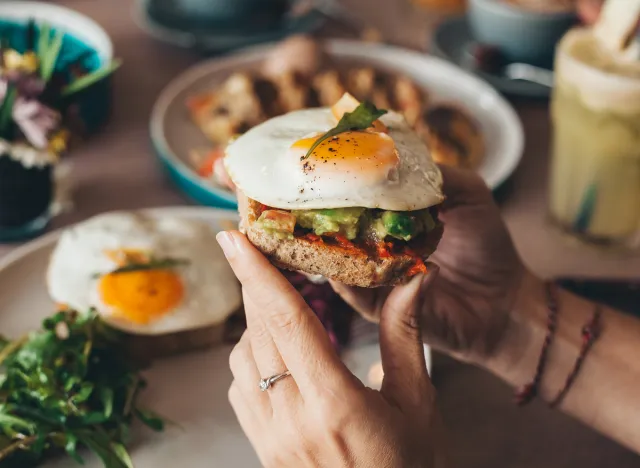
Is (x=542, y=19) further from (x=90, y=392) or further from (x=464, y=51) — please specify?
(x=90, y=392)

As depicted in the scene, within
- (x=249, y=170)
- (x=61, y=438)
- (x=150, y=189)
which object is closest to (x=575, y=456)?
(x=249, y=170)

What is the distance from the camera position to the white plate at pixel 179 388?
1.50m

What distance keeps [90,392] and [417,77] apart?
201 centimetres

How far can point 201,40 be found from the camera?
2.99m

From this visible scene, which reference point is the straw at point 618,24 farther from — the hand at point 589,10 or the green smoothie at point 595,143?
the hand at point 589,10

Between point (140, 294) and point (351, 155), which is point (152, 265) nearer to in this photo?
point (140, 294)

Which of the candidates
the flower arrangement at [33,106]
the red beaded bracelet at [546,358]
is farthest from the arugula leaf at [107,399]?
the red beaded bracelet at [546,358]

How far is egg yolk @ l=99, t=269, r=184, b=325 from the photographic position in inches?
66.2

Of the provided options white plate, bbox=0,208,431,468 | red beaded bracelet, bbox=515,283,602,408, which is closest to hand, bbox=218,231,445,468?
white plate, bbox=0,208,431,468

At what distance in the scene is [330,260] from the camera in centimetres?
127

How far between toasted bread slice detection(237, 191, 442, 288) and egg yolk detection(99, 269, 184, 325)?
513 millimetres

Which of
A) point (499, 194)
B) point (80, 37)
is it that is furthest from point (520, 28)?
point (80, 37)

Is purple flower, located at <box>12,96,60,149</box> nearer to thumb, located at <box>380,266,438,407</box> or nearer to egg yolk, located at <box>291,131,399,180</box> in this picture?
egg yolk, located at <box>291,131,399,180</box>

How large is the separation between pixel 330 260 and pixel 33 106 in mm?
1059
